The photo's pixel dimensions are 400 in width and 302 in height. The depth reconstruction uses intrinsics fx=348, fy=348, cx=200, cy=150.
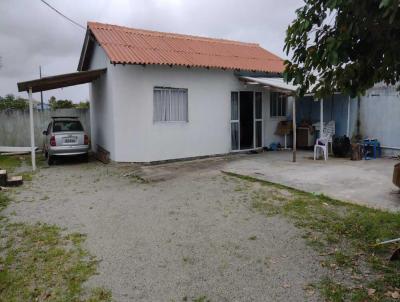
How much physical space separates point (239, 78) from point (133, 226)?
882cm

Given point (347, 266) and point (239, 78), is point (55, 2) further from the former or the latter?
point (347, 266)

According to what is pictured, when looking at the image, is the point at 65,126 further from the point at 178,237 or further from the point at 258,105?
the point at 178,237

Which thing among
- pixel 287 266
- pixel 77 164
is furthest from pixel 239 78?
pixel 287 266

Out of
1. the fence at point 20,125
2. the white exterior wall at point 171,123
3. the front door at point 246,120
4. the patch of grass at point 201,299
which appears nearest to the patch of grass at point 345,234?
the patch of grass at point 201,299

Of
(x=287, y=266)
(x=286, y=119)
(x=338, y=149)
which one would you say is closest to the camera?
(x=287, y=266)

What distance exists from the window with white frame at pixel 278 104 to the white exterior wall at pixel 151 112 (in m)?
1.47

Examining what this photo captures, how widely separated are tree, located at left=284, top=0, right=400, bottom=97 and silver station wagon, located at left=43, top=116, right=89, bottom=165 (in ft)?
32.1

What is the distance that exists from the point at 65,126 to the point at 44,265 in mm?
8622

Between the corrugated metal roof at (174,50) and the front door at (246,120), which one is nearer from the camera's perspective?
the corrugated metal roof at (174,50)

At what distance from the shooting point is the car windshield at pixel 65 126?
39.2 ft

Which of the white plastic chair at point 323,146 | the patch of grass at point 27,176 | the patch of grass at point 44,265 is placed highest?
the white plastic chair at point 323,146

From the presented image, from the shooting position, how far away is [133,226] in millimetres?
5625

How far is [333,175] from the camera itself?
29.6 ft

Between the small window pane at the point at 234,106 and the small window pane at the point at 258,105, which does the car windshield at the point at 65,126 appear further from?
the small window pane at the point at 258,105
